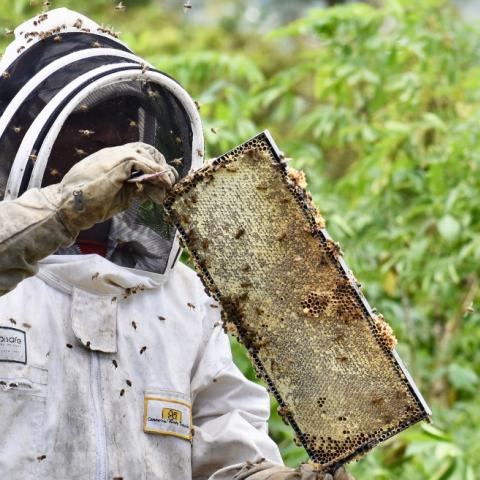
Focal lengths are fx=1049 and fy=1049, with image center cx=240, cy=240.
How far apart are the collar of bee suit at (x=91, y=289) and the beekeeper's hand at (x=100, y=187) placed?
14.8 inches

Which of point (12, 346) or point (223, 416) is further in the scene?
point (223, 416)

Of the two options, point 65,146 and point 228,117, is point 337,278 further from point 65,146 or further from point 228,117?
point 228,117

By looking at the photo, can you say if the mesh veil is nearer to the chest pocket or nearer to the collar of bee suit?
the collar of bee suit

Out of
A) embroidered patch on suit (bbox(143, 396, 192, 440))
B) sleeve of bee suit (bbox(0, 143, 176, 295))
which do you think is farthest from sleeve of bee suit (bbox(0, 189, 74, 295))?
embroidered patch on suit (bbox(143, 396, 192, 440))

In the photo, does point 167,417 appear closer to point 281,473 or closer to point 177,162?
point 281,473

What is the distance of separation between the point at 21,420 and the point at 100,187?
2.41 feet

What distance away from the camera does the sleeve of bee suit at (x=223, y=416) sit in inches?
131

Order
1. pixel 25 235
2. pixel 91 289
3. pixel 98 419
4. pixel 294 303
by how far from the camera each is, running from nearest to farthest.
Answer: pixel 25 235
pixel 294 303
pixel 98 419
pixel 91 289

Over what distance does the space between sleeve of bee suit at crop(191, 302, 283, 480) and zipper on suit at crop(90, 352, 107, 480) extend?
38 cm

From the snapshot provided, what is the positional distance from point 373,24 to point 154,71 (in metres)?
3.52

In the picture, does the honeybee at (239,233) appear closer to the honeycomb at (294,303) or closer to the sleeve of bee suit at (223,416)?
the honeycomb at (294,303)

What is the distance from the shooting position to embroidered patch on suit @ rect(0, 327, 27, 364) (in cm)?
301

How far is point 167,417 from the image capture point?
3.21 metres

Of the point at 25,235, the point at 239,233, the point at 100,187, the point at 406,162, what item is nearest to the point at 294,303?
the point at 239,233
